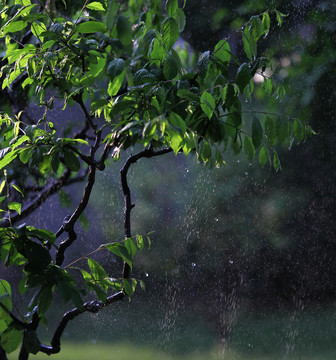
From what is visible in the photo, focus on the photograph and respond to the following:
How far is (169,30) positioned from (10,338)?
1.78 ft

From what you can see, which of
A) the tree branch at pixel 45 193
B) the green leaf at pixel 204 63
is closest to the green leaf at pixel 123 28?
the green leaf at pixel 204 63

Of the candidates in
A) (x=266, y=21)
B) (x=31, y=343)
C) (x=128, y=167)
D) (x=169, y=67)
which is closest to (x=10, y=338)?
(x=31, y=343)

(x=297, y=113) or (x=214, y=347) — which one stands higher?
(x=297, y=113)

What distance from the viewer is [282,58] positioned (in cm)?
323

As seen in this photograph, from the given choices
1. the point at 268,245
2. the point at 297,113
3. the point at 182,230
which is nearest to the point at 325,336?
the point at 268,245

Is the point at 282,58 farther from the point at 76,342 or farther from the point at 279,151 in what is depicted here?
the point at 76,342

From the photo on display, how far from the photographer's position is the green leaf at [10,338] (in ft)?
3.19

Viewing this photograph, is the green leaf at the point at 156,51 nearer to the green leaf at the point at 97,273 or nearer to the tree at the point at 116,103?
the tree at the point at 116,103

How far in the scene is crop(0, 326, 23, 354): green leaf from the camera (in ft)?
3.19

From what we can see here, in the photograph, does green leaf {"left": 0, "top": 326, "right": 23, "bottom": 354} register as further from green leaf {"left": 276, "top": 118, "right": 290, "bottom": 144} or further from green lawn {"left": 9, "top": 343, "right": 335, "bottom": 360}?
green lawn {"left": 9, "top": 343, "right": 335, "bottom": 360}

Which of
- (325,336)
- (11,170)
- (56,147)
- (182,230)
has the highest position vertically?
(56,147)

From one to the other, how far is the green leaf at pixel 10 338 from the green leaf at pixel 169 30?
51 cm

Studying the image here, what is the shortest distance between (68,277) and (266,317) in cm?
232

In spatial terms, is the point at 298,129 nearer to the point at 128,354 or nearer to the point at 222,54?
the point at 222,54
